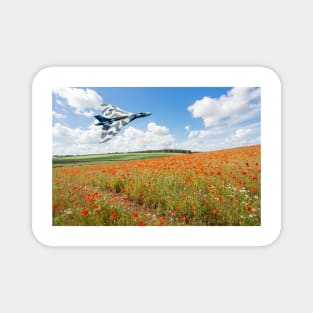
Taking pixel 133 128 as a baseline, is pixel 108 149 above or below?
below

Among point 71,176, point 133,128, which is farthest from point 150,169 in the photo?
point 71,176
